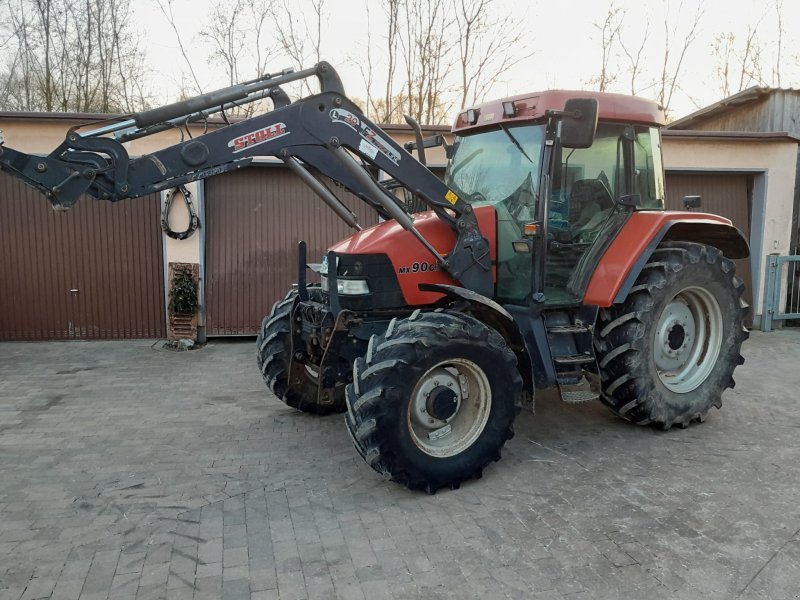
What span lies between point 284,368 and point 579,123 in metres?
2.94

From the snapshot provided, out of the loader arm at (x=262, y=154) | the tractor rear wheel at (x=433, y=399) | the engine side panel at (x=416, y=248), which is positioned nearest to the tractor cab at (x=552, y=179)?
the engine side panel at (x=416, y=248)

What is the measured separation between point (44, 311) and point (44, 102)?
8.53 m

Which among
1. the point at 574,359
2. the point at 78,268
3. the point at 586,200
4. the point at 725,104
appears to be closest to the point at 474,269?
the point at 574,359

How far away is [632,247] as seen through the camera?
4.68 m

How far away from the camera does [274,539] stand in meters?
3.38

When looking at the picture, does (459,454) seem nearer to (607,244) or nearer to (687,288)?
(607,244)

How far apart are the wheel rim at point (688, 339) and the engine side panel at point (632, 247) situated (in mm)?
560

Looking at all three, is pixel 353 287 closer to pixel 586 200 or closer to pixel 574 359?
pixel 574 359

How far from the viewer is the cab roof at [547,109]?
4.45 metres

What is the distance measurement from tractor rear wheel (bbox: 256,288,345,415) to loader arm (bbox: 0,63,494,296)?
1.25m

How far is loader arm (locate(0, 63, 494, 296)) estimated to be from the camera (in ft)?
11.2

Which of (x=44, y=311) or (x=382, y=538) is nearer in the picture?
(x=382, y=538)

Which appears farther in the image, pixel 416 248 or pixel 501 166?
pixel 501 166

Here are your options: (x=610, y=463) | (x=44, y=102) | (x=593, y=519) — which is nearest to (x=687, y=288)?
(x=610, y=463)
